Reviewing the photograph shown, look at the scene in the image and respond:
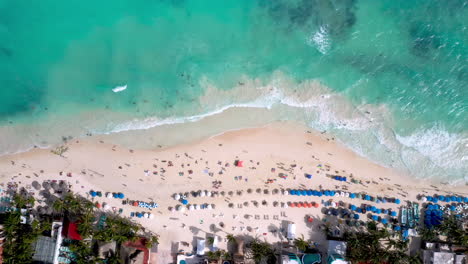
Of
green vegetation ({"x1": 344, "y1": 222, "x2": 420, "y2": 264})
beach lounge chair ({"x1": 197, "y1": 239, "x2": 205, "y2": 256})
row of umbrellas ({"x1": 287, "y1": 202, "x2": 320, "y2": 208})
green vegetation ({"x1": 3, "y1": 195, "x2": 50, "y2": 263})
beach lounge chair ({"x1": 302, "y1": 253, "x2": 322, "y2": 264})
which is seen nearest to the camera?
green vegetation ({"x1": 3, "y1": 195, "x2": 50, "y2": 263})

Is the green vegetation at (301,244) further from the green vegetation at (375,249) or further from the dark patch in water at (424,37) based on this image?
the dark patch in water at (424,37)

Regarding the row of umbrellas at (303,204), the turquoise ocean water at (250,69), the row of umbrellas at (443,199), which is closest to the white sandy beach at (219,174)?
the row of umbrellas at (303,204)

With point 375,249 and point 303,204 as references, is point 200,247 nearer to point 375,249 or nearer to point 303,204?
point 303,204

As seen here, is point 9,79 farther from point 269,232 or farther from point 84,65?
point 269,232

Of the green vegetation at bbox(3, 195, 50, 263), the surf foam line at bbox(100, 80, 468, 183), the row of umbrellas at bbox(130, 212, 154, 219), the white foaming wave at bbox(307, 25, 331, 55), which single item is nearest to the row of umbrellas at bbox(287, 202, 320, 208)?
the surf foam line at bbox(100, 80, 468, 183)

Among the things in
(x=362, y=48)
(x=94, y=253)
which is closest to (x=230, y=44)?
(x=362, y=48)

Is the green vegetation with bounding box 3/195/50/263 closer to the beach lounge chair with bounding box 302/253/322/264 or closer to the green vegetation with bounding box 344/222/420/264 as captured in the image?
the beach lounge chair with bounding box 302/253/322/264
